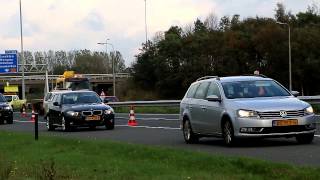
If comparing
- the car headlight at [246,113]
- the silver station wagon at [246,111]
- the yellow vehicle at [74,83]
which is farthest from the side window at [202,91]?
the yellow vehicle at [74,83]

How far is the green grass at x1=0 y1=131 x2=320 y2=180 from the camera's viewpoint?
10.3 meters

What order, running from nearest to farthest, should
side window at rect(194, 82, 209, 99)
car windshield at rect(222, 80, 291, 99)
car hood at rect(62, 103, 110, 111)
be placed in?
car windshield at rect(222, 80, 291, 99), side window at rect(194, 82, 209, 99), car hood at rect(62, 103, 110, 111)

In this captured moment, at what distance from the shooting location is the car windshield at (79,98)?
27.5m

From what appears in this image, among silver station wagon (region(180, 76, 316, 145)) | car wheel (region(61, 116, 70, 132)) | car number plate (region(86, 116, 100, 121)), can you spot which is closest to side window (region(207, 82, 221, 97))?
silver station wagon (region(180, 76, 316, 145))

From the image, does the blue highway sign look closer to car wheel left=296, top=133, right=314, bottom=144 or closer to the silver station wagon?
the silver station wagon

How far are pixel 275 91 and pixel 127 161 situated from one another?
189 inches

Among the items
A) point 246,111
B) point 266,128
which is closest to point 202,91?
point 246,111

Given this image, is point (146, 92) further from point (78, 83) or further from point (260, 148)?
point (260, 148)

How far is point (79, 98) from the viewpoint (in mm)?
27688

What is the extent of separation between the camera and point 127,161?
12859mm

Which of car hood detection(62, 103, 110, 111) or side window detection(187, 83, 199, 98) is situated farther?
car hood detection(62, 103, 110, 111)

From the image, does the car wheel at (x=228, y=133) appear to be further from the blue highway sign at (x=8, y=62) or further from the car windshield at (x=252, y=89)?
the blue highway sign at (x=8, y=62)

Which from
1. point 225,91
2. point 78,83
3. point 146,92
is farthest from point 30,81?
point 225,91

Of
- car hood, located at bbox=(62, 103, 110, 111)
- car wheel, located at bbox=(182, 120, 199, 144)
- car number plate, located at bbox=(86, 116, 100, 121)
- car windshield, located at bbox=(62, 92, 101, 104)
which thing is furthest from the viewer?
car windshield, located at bbox=(62, 92, 101, 104)
